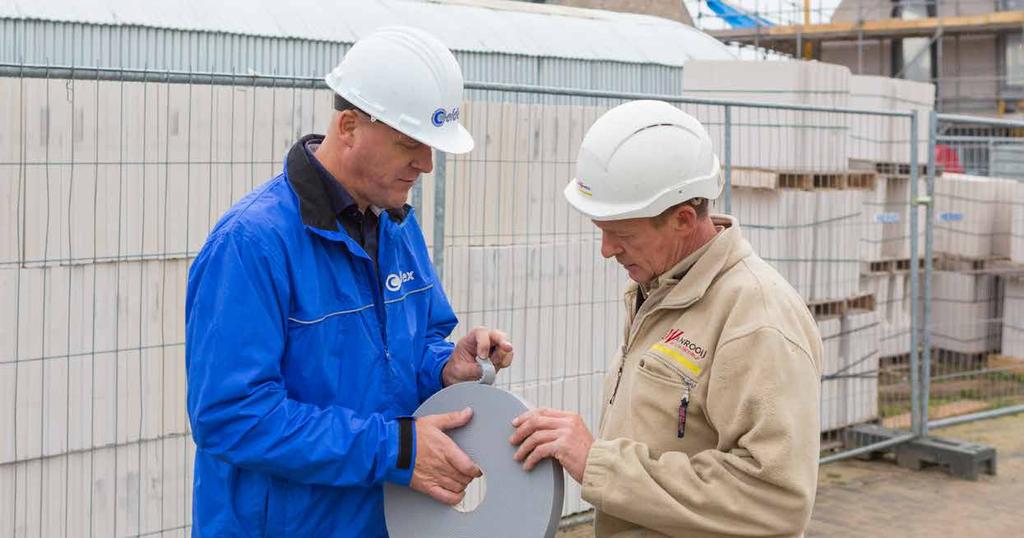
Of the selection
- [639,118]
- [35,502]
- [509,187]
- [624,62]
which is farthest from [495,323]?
[624,62]

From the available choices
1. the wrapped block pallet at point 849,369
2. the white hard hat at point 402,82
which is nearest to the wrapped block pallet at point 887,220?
the wrapped block pallet at point 849,369

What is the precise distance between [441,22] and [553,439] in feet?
41.3

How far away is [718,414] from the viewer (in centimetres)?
247

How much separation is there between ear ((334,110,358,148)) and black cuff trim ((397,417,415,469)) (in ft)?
2.20

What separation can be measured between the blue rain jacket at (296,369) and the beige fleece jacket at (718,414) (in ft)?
1.78

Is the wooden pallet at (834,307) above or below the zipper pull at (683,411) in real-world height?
below

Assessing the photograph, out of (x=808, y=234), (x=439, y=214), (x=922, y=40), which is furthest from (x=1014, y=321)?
(x=922, y=40)

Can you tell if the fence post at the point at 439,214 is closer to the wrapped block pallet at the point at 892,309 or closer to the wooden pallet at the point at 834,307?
the wooden pallet at the point at 834,307

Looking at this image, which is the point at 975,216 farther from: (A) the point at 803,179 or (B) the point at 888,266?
(A) the point at 803,179

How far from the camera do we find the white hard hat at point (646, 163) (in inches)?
101

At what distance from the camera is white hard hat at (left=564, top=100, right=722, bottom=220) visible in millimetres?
2557

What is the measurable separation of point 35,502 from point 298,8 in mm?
9391

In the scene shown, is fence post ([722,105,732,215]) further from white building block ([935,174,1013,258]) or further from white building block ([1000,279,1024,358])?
white building block ([1000,279,1024,358])

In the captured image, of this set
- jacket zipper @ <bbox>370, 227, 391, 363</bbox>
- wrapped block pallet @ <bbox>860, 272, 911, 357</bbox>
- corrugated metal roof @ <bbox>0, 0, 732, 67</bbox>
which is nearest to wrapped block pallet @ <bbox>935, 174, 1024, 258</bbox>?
wrapped block pallet @ <bbox>860, 272, 911, 357</bbox>
